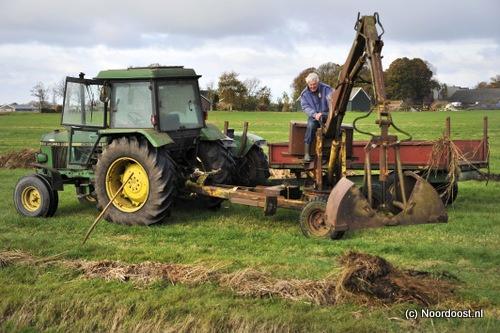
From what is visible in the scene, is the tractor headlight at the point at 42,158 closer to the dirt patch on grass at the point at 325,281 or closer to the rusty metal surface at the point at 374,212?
the dirt patch on grass at the point at 325,281

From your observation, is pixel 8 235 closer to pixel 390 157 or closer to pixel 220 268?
pixel 220 268

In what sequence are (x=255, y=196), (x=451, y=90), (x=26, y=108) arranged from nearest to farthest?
(x=255, y=196), (x=451, y=90), (x=26, y=108)

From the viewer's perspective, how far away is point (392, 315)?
4.98 meters

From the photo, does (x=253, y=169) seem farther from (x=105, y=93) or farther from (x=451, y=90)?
(x=451, y=90)

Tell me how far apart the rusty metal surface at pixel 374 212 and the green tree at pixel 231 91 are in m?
70.0

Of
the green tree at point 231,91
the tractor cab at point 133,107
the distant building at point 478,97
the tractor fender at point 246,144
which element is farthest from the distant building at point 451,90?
the tractor cab at point 133,107

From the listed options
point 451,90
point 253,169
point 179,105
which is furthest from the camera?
point 451,90

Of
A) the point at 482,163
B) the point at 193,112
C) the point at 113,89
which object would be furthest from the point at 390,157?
the point at 113,89

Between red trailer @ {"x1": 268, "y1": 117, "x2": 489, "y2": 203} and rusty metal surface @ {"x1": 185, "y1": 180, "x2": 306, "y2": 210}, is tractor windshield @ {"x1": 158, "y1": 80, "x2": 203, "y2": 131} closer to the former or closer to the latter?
rusty metal surface @ {"x1": 185, "y1": 180, "x2": 306, "y2": 210}

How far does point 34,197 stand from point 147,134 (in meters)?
2.48

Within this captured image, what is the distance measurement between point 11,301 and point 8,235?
9.83 feet

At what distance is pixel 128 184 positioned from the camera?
904 centimetres

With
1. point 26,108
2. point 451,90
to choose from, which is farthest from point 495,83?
point 26,108

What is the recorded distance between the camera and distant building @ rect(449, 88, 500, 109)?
10844 cm
